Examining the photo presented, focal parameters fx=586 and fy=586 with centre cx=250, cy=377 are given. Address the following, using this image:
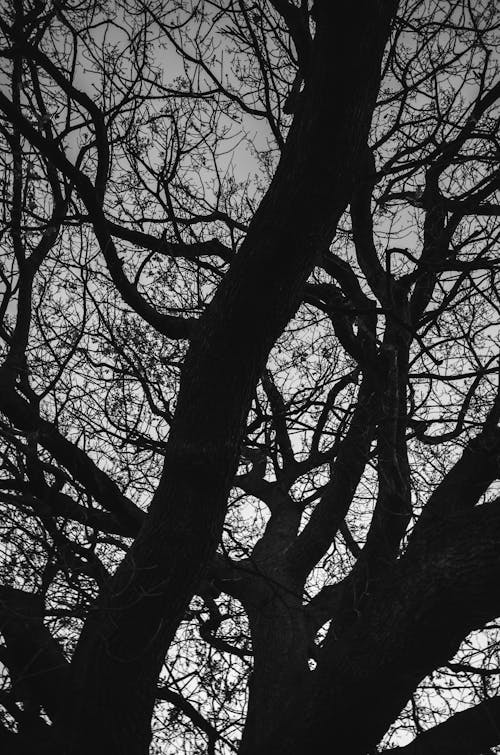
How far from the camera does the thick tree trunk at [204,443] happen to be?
2410 millimetres

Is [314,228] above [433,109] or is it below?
below

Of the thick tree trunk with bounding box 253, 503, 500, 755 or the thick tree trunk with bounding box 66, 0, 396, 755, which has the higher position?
the thick tree trunk with bounding box 66, 0, 396, 755

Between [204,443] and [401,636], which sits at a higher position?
[204,443]

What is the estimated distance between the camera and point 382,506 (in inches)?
135

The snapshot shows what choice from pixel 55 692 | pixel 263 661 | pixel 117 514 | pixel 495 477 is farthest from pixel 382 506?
pixel 55 692

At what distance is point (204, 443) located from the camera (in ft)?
8.50

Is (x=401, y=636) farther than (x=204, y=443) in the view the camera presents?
No

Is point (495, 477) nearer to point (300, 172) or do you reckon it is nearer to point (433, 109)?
point (300, 172)

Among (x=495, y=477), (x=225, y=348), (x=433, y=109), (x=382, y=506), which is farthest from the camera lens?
(x=433, y=109)

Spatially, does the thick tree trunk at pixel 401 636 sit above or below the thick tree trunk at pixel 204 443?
below

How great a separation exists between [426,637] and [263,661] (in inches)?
64.4

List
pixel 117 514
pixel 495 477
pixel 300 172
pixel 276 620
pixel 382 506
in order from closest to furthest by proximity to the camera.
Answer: pixel 300 172, pixel 495 477, pixel 382 506, pixel 117 514, pixel 276 620

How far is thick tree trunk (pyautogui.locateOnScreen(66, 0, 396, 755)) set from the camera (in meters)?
2.41

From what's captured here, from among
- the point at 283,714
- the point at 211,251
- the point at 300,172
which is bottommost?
the point at 283,714
